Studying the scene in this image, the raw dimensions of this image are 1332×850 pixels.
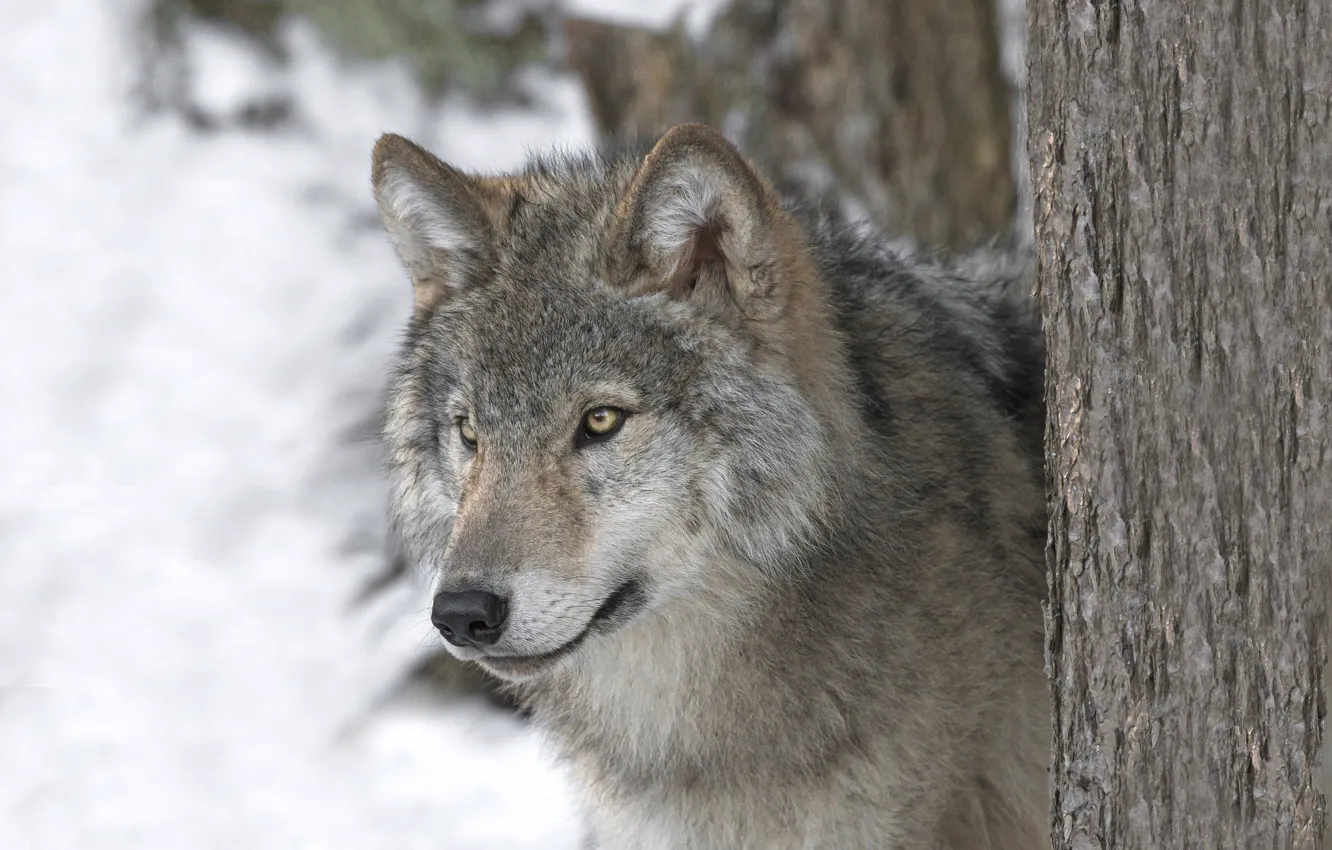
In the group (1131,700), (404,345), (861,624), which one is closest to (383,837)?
(404,345)

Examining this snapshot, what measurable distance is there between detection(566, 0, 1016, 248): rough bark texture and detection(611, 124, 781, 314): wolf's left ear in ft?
10.3

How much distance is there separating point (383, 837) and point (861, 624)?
10.1 feet

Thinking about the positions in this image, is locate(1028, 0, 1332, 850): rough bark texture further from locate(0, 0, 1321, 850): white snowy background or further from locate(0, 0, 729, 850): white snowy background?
locate(0, 0, 729, 850): white snowy background

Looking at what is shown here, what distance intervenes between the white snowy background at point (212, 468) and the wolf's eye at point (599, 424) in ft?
4.69

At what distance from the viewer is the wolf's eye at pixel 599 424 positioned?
3.35m

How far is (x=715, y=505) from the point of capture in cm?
338

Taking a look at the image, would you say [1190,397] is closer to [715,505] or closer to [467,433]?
[715,505]

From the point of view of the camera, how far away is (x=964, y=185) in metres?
6.57

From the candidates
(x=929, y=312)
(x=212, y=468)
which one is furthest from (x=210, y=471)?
(x=929, y=312)

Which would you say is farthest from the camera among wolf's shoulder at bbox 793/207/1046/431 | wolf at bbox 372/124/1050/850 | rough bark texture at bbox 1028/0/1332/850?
wolf's shoulder at bbox 793/207/1046/431

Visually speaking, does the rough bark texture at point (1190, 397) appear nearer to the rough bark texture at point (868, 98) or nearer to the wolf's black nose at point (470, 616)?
the wolf's black nose at point (470, 616)

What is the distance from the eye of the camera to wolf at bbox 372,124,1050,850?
3.30 meters

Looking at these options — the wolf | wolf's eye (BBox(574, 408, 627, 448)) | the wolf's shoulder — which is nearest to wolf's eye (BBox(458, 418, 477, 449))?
the wolf

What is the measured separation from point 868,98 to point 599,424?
144 inches
